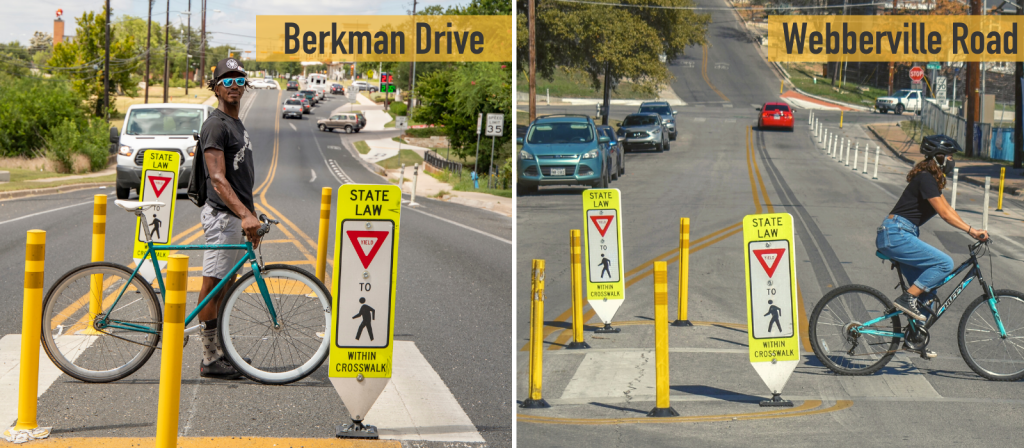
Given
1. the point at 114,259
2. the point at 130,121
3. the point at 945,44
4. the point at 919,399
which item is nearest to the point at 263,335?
the point at 919,399

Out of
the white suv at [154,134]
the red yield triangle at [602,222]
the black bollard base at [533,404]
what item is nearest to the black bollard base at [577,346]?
the red yield triangle at [602,222]

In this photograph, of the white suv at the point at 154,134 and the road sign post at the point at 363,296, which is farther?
the white suv at the point at 154,134

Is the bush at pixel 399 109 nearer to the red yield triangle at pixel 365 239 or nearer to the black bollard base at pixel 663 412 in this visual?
the black bollard base at pixel 663 412

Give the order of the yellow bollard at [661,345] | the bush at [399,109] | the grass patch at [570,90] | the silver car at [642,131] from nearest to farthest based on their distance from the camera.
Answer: the yellow bollard at [661,345] < the silver car at [642,131] < the grass patch at [570,90] < the bush at [399,109]

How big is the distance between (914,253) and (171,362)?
560cm

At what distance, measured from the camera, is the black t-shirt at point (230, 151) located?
544 centimetres

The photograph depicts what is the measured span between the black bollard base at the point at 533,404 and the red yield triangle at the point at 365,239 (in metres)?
2.23

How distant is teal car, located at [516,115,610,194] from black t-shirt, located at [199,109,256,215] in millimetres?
11476

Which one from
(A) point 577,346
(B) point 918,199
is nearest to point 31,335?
(A) point 577,346

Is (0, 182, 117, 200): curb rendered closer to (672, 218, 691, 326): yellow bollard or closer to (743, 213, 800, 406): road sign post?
(672, 218, 691, 326): yellow bollard

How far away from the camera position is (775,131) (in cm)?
4697

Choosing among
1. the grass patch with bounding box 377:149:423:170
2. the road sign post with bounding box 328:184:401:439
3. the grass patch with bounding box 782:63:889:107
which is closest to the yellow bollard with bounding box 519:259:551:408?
the road sign post with bounding box 328:184:401:439

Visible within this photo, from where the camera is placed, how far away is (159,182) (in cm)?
841

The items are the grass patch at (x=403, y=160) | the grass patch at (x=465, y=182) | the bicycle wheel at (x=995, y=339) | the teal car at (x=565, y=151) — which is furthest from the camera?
the grass patch at (x=403, y=160)
